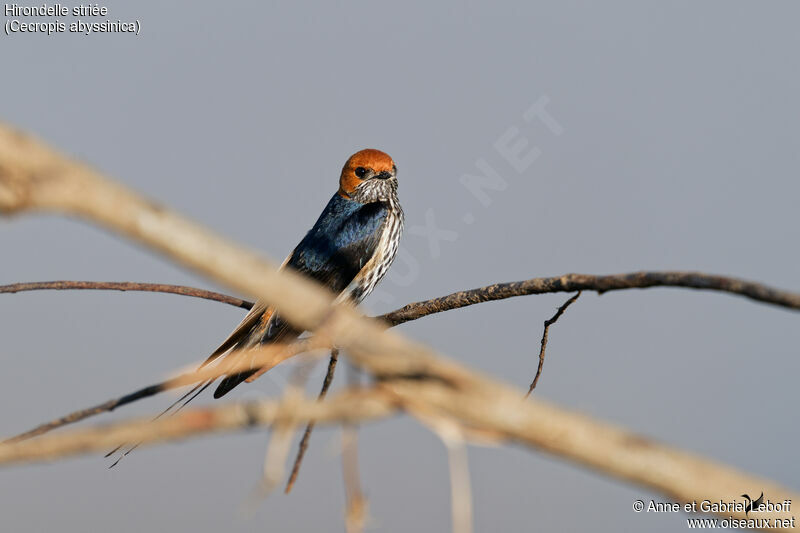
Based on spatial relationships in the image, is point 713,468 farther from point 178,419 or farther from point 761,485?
point 178,419

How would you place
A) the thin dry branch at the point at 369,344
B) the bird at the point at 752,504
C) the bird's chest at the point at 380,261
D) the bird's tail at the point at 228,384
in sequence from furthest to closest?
1. the bird's chest at the point at 380,261
2. the bird's tail at the point at 228,384
3. the bird at the point at 752,504
4. the thin dry branch at the point at 369,344

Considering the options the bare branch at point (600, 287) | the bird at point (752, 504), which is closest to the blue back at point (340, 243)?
the bare branch at point (600, 287)

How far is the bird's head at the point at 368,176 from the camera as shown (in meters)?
7.54

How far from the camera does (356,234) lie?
726 centimetres

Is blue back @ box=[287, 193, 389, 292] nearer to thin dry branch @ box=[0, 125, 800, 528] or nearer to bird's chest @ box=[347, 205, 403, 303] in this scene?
bird's chest @ box=[347, 205, 403, 303]

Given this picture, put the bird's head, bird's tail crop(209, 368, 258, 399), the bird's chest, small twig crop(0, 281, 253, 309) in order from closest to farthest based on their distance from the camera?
1. small twig crop(0, 281, 253, 309)
2. bird's tail crop(209, 368, 258, 399)
3. the bird's chest
4. the bird's head

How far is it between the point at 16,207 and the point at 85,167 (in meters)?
0.10

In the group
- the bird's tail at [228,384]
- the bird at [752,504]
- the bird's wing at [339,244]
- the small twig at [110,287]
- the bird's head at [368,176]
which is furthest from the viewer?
the bird's head at [368,176]

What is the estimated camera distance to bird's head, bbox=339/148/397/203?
7.54 m

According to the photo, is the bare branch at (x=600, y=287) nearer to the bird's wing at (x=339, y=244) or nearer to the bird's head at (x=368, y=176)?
the bird's wing at (x=339, y=244)

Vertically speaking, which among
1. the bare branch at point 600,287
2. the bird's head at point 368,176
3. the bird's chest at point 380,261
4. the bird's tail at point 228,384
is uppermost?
the bird's head at point 368,176

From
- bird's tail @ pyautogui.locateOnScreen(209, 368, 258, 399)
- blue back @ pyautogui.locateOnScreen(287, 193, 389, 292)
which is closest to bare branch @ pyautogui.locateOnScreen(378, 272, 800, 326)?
bird's tail @ pyautogui.locateOnScreen(209, 368, 258, 399)

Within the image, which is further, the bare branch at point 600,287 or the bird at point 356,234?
the bird at point 356,234

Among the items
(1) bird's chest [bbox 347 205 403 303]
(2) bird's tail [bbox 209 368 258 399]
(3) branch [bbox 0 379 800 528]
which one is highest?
(1) bird's chest [bbox 347 205 403 303]
